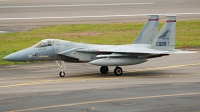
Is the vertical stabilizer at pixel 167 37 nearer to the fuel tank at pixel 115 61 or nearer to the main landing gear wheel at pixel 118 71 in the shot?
the fuel tank at pixel 115 61

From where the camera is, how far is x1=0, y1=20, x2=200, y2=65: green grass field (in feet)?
173

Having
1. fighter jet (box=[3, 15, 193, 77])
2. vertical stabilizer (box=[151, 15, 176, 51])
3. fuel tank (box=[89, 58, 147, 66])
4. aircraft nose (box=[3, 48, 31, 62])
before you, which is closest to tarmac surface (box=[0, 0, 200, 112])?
fuel tank (box=[89, 58, 147, 66])

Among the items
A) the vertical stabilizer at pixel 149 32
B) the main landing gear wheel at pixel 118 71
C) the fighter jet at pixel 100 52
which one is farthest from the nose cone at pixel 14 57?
the vertical stabilizer at pixel 149 32

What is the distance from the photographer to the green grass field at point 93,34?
52.7 metres

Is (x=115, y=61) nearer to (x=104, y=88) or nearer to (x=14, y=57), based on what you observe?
(x=104, y=88)

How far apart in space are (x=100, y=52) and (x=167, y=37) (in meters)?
4.47

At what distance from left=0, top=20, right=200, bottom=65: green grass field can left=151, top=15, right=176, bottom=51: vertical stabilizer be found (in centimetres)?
1230

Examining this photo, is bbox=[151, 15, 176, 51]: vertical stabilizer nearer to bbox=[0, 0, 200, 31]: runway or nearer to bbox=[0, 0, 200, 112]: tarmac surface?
bbox=[0, 0, 200, 112]: tarmac surface

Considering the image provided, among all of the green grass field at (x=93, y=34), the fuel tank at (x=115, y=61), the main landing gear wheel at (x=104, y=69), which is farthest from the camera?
the green grass field at (x=93, y=34)

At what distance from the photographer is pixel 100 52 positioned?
121 ft

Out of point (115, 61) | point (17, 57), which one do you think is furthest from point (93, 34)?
point (17, 57)

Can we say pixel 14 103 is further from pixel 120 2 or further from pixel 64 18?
pixel 120 2

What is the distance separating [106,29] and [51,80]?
993 inches

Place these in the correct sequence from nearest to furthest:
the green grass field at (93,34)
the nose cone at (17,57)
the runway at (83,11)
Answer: the nose cone at (17,57), the green grass field at (93,34), the runway at (83,11)
